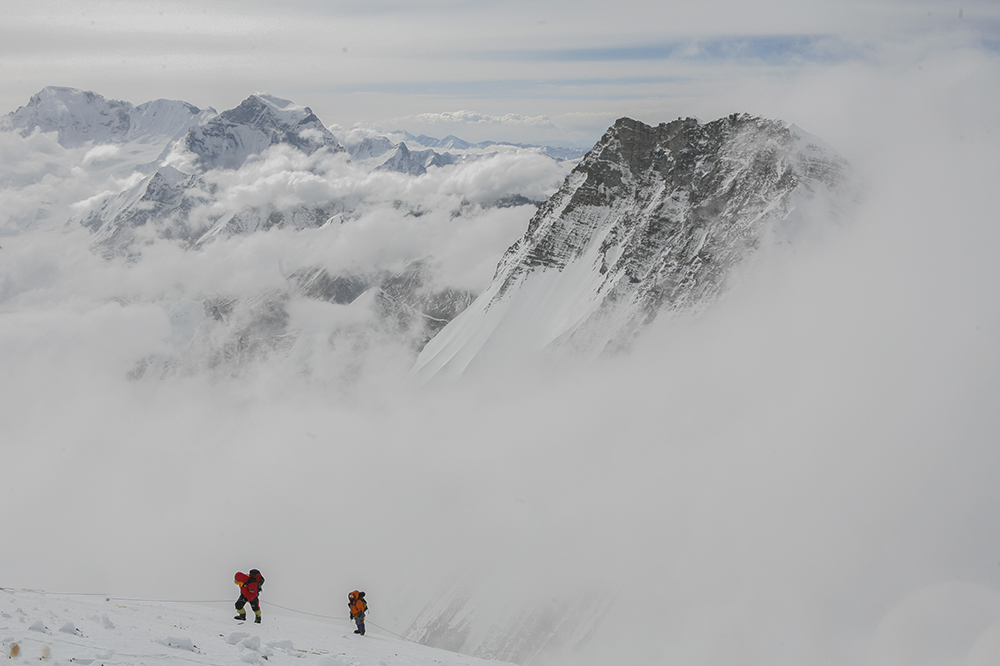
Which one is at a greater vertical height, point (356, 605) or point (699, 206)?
point (699, 206)

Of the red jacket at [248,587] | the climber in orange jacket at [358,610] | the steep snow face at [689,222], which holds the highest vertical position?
the steep snow face at [689,222]

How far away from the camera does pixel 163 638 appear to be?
52.9 ft

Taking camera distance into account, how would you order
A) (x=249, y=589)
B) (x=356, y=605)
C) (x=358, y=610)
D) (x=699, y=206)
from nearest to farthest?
(x=249, y=589) → (x=358, y=610) → (x=356, y=605) → (x=699, y=206)

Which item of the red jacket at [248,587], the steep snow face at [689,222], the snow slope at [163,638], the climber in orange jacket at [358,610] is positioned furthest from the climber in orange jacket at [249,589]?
the steep snow face at [689,222]

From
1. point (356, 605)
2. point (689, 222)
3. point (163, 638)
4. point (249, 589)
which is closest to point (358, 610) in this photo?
point (356, 605)

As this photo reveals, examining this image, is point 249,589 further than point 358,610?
No

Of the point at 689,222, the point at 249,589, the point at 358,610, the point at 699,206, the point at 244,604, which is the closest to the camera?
the point at 244,604

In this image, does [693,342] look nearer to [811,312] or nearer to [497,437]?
[811,312]

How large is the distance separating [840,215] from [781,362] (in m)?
45.7

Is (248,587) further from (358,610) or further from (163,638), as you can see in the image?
(163,638)

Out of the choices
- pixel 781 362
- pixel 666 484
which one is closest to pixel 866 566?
pixel 666 484

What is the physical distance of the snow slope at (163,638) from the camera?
551 inches

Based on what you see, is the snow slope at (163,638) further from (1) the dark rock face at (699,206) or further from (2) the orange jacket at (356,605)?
(1) the dark rock face at (699,206)

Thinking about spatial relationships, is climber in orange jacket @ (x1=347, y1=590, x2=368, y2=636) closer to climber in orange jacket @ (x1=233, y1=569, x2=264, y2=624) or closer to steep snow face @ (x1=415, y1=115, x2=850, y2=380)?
climber in orange jacket @ (x1=233, y1=569, x2=264, y2=624)
